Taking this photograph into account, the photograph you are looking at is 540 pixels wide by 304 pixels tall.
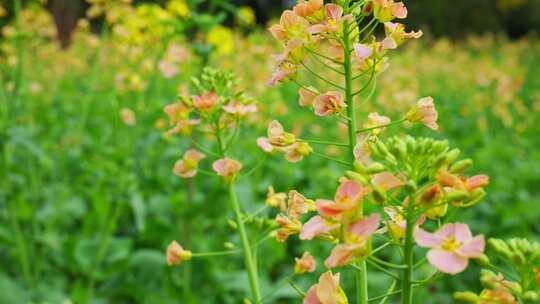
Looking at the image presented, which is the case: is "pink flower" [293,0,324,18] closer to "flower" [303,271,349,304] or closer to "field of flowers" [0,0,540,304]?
"field of flowers" [0,0,540,304]

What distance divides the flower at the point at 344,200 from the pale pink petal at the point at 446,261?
0.12 meters

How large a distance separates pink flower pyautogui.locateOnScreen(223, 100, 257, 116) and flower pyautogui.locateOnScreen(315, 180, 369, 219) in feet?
1.81

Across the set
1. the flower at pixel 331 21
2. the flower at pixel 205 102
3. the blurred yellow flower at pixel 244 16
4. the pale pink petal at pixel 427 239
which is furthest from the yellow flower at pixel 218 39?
the pale pink petal at pixel 427 239

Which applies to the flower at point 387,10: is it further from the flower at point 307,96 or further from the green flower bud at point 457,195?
the green flower bud at point 457,195

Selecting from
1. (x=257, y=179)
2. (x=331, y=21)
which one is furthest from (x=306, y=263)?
(x=257, y=179)

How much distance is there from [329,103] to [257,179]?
105 inches

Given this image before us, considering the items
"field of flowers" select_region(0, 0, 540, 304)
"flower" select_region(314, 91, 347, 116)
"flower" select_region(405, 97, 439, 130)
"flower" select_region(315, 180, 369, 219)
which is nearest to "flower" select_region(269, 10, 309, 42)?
"field of flowers" select_region(0, 0, 540, 304)

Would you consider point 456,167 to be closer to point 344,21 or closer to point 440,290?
point 344,21

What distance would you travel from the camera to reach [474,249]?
776 millimetres

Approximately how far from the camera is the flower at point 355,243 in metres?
0.81

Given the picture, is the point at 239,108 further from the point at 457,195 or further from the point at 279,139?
the point at 457,195

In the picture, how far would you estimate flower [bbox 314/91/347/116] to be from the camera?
3.47ft

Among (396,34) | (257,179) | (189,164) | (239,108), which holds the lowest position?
(257,179)

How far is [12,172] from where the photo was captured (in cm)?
369
